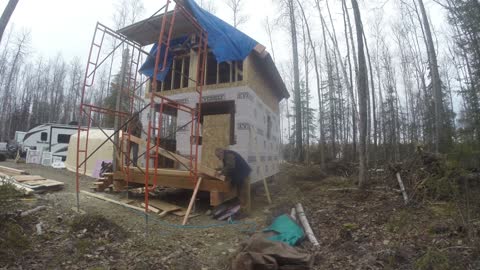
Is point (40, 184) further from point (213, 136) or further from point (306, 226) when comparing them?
point (306, 226)

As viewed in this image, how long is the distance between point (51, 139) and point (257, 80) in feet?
60.9

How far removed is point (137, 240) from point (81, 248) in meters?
0.98

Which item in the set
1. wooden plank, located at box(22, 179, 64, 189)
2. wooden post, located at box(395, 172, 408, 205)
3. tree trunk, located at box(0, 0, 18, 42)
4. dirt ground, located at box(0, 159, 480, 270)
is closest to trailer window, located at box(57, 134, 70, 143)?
wooden plank, located at box(22, 179, 64, 189)

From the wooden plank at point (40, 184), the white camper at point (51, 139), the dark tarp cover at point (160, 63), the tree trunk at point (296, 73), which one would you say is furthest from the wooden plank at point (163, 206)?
the white camper at point (51, 139)

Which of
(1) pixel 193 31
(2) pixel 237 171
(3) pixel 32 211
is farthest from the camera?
(1) pixel 193 31

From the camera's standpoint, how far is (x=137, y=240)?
4926 millimetres

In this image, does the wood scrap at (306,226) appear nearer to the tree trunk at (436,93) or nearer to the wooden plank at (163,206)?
the wooden plank at (163,206)

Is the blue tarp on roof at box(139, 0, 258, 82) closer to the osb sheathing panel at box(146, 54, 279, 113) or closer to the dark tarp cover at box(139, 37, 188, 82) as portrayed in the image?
the osb sheathing panel at box(146, 54, 279, 113)

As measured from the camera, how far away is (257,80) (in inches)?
398

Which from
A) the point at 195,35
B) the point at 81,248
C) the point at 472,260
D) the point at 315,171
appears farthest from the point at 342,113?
the point at 81,248

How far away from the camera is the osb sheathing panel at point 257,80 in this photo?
29.1 feet

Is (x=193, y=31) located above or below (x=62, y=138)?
above

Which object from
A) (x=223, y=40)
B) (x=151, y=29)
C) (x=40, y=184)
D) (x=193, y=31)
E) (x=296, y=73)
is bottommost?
(x=40, y=184)

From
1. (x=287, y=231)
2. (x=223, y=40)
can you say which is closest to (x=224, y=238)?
(x=287, y=231)
